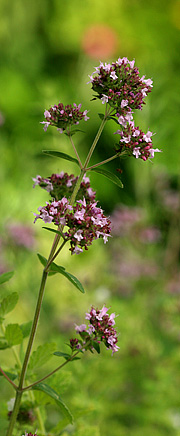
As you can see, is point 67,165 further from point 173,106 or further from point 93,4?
point 93,4

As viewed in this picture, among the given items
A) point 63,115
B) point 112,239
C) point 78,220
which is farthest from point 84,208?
point 112,239

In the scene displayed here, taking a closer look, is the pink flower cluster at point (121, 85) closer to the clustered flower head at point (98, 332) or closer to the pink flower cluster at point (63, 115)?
the pink flower cluster at point (63, 115)

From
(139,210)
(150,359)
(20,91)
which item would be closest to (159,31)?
(20,91)

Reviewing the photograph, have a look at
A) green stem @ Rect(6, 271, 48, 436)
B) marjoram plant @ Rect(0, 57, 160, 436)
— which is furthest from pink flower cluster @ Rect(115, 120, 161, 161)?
green stem @ Rect(6, 271, 48, 436)

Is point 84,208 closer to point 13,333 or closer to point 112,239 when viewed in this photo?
point 13,333

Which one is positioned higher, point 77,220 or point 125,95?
point 125,95

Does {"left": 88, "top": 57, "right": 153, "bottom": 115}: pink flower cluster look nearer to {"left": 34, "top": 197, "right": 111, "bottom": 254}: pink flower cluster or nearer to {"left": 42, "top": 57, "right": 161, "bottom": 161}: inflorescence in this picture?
{"left": 42, "top": 57, "right": 161, "bottom": 161}: inflorescence

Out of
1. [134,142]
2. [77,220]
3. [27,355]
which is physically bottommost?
[27,355]
